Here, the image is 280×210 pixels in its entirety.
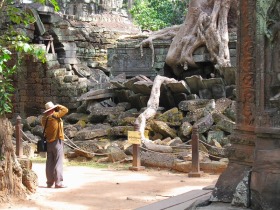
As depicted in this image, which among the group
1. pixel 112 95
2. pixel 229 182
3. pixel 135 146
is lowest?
pixel 135 146

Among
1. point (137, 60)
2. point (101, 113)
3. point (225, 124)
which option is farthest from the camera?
point (137, 60)

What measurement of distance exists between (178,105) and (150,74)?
378 centimetres

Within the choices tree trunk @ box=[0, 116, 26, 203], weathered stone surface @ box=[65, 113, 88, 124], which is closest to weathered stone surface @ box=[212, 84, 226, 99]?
weathered stone surface @ box=[65, 113, 88, 124]

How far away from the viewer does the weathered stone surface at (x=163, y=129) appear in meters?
13.9

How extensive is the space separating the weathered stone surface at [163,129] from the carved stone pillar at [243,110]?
935 cm

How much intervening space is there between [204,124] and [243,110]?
29.5 ft

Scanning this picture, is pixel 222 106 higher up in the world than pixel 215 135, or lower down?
higher up

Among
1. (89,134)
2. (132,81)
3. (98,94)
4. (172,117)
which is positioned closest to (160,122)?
(172,117)

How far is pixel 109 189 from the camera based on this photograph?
940cm

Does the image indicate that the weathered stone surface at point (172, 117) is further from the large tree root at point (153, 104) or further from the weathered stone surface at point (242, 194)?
the weathered stone surface at point (242, 194)

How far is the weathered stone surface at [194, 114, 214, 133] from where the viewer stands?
13380mm

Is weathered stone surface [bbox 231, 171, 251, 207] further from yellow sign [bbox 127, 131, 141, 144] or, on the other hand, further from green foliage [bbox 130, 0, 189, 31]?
green foliage [bbox 130, 0, 189, 31]

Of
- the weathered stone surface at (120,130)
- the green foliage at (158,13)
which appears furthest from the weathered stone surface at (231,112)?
the green foliage at (158,13)

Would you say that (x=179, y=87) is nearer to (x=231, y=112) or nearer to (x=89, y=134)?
(x=231, y=112)
